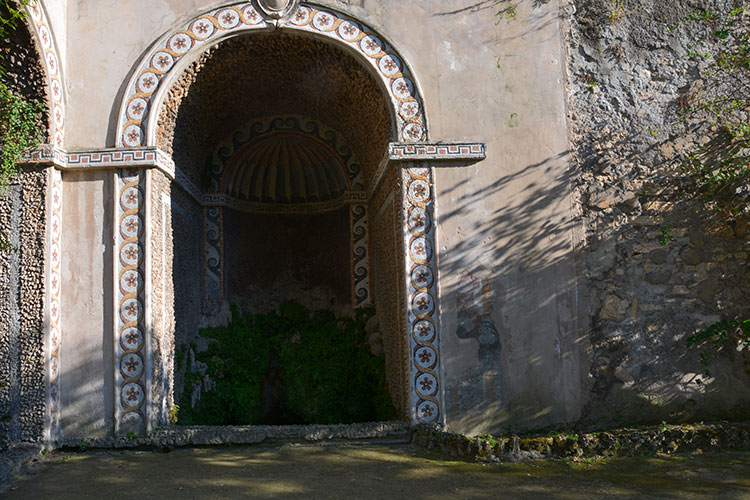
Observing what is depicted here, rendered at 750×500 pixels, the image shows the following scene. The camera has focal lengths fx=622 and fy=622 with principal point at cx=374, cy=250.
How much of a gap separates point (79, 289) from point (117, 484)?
2.18 meters

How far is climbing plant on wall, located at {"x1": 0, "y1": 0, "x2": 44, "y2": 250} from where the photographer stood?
5957 millimetres

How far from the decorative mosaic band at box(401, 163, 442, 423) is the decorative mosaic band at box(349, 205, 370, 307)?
8.76 ft

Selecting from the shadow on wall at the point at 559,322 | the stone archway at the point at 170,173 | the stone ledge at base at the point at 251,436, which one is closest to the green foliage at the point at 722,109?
the shadow on wall at the point at 559,322

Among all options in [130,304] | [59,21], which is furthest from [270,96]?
[130,304]

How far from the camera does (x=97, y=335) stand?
614 cm

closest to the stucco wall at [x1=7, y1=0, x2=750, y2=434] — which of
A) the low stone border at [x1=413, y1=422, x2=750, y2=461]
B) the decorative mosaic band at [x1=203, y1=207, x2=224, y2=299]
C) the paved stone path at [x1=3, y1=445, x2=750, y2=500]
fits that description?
the low stone border at [x1=413, y1=422, x2=750, y2=461]

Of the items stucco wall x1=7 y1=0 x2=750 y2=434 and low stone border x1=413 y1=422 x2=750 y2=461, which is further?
stucco wall x1=7 y1=0 x2=750 y2=434

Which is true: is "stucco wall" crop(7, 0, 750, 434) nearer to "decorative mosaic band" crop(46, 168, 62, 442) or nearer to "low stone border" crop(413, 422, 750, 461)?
"decorative mosaic band" crop(46, 168, 62, 442)

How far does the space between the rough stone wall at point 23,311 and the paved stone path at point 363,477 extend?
538mm

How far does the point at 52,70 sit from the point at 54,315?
244 cm

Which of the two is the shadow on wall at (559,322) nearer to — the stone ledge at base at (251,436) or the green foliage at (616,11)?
the stone ledge at base at (251,436)

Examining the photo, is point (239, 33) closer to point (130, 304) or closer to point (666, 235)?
point (130, 304)

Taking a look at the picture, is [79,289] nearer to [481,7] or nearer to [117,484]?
[117,484]

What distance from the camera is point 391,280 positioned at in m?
7.21
